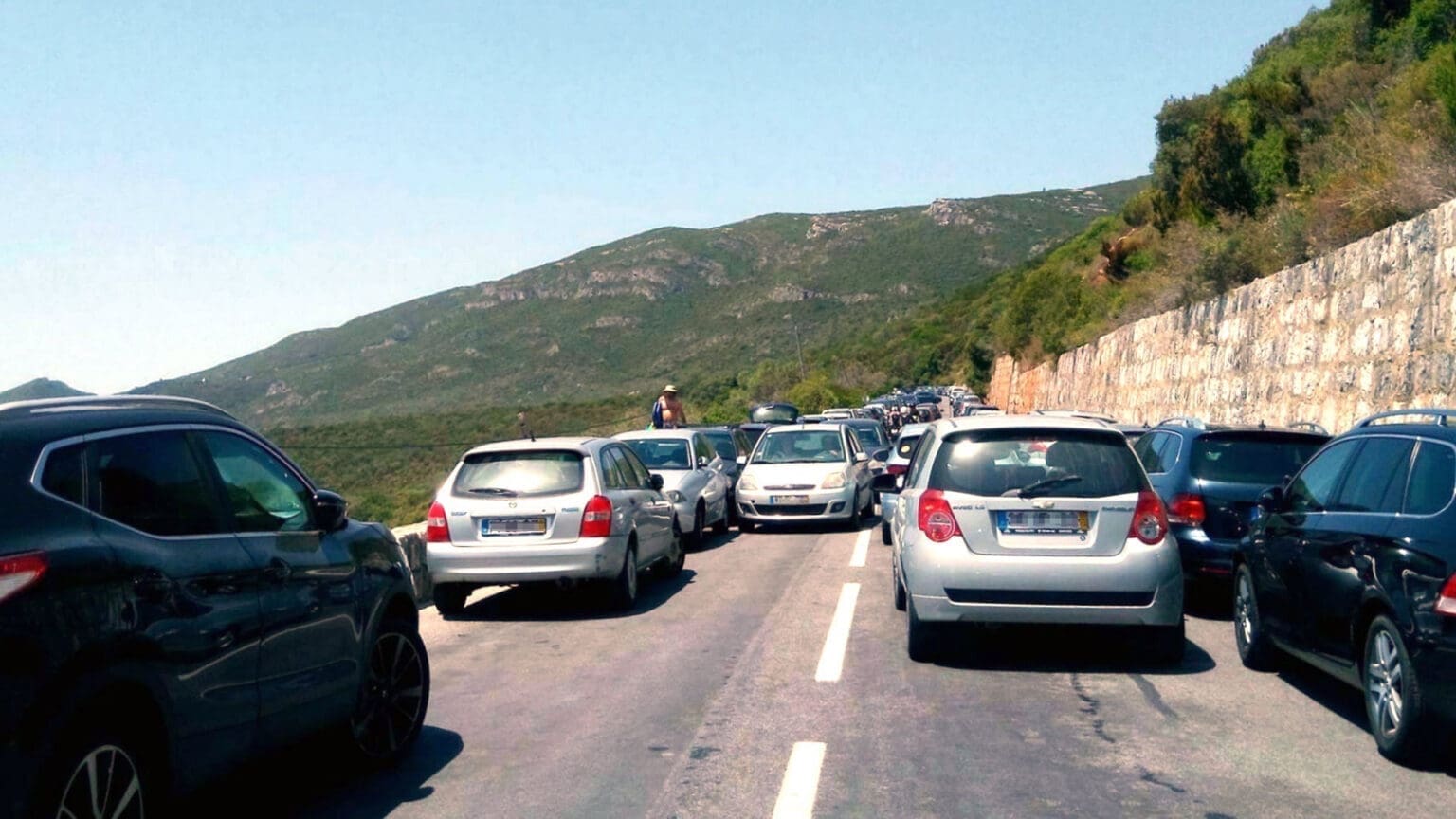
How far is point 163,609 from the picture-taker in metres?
4.97

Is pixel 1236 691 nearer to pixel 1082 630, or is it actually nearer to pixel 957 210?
pixel 1082 630

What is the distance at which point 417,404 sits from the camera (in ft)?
294

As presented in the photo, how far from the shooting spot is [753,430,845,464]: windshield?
2088 cm

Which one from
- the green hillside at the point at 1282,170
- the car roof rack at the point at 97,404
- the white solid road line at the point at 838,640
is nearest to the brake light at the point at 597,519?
the white solid road line at the point at 838,640

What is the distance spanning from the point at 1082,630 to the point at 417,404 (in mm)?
82411

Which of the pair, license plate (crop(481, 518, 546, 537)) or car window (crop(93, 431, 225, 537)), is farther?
license plate (crop(481, 518, 546, 537))

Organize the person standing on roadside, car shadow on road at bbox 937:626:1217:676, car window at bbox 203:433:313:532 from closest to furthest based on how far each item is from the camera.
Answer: car window at bbox 203:433:313:532, car shadow on road at bbox 937:626:1217:676, the person standing on roadside

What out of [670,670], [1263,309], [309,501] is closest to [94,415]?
[309,501]

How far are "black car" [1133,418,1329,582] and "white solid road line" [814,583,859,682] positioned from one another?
2.90 m

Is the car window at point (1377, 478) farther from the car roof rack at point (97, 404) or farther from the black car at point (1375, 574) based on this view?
the car roof rack at point (97, 404)

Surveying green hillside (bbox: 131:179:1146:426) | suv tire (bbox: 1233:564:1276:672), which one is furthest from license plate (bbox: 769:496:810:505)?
green hillside (bbox: 131:179:1146:426)

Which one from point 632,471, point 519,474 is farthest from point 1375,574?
point 632,471

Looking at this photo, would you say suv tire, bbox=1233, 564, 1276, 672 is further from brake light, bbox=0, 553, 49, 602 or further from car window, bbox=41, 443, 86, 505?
brake light, bbox=0, 553, 49, 602

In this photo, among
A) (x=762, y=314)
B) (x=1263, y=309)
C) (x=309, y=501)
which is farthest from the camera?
(x=762, y=314)
